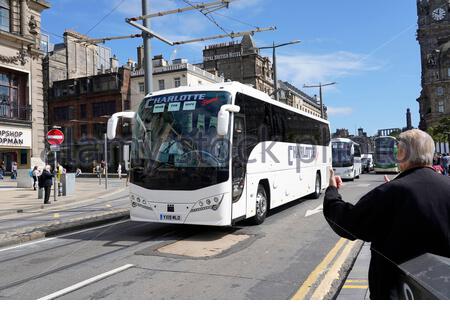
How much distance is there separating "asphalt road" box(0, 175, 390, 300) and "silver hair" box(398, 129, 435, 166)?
110 inches

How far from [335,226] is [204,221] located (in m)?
5.69

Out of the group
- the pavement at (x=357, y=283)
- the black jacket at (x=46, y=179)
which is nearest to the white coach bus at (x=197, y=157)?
the pavement at (x=357, y=283)

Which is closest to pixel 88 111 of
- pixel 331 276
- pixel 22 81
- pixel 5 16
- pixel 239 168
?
pixel 22 81

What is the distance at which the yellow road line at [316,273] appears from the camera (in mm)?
5102

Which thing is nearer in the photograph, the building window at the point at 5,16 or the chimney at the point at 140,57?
the building window at the point at 5,16

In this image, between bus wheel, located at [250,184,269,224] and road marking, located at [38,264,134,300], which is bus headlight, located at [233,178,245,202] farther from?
road marking, located at [38,264,134,300]

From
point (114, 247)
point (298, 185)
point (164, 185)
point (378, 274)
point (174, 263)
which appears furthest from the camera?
point (298, 185)

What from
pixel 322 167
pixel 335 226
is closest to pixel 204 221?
pixel 335 226

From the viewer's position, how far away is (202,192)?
847cm

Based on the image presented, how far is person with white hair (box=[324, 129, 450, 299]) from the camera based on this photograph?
2.54 metres

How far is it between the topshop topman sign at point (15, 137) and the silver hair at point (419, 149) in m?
26.3

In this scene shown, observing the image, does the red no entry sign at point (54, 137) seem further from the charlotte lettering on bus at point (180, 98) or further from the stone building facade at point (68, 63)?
the stone building facade at point (68, 63)

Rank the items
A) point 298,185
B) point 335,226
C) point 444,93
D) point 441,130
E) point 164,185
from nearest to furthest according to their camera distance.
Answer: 1. point 335,226
2. point 164,185
3. point 298,185
4. point 441,130
5. point 444,93

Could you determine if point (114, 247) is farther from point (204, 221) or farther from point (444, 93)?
point (444, 93)
